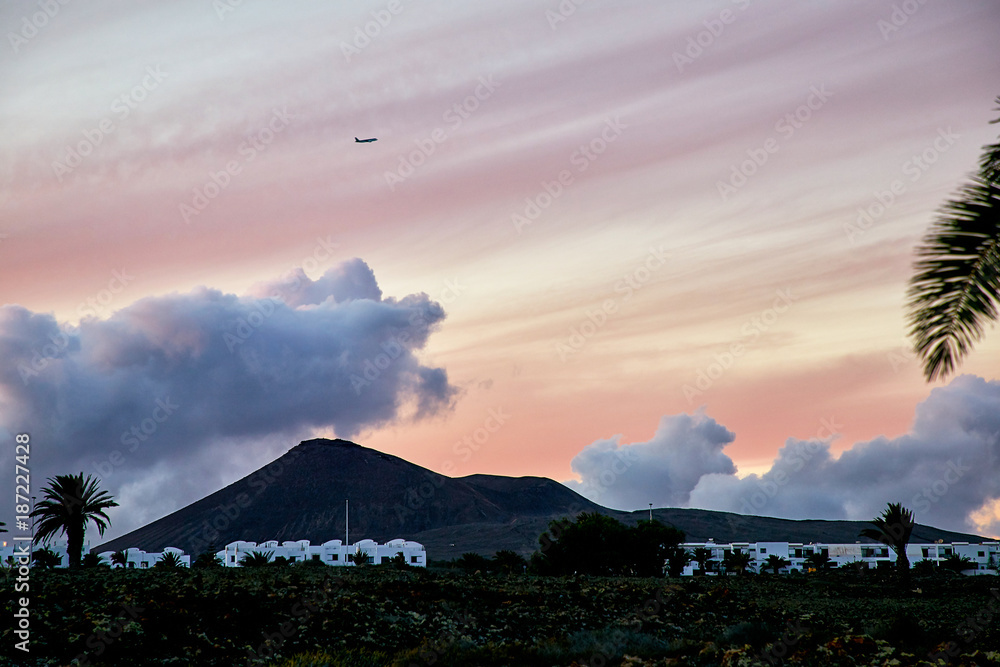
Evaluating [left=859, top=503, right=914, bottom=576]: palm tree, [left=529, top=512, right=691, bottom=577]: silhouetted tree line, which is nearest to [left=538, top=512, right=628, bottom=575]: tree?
[left=529, top=512, right=691, bottom=577]: silhouetted tree line

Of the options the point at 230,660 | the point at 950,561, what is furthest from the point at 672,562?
the point at 230,660

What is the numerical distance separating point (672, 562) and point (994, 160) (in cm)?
7601

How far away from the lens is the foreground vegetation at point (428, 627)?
22125mm

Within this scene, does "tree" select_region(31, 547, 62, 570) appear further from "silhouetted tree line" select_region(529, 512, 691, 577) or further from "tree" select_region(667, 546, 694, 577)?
"tree" select_region(667, 546, 694, 577)

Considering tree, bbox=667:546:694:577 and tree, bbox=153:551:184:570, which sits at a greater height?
tree, bbox=153:551:184:570

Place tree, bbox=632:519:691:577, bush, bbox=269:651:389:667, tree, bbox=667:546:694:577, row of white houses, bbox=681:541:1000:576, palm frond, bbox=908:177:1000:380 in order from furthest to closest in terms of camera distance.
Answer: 1. row of white houses, bbox=681:541:1000:576
2. tree, bbox=667:546:694:577
3. tree, bbox=632:519:691:577
4. bush, bbox=269:651:389:667
5. palm frond, bbox=908:177:1000:380

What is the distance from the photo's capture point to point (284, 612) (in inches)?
1057

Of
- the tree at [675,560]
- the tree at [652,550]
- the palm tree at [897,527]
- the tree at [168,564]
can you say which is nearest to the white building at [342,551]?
the tree at [652,550]

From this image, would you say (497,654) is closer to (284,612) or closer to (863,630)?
(284,612)

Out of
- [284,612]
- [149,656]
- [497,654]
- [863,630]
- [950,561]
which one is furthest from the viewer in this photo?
[950,561]

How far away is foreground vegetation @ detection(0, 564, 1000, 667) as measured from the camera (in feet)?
72.6

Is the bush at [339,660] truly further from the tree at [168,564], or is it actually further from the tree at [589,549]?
the tree at [589,549]

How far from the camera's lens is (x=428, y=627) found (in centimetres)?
2791

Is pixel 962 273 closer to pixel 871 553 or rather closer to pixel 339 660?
pixel 339 660
